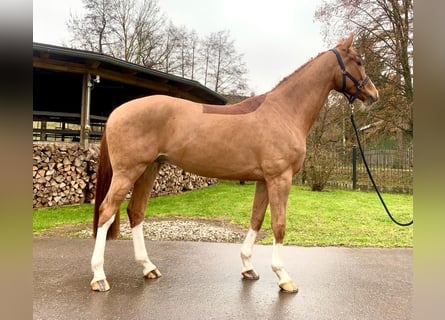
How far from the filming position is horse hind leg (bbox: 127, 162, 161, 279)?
3.23m

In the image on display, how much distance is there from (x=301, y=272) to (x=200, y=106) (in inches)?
83.1

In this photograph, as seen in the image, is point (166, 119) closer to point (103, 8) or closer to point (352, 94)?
point (352, 94)

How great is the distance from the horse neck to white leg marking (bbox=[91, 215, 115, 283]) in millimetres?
2024

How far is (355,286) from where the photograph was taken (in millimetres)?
3096

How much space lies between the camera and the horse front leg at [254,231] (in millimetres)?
3260

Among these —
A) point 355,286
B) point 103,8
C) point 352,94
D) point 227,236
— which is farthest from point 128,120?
point 103,8

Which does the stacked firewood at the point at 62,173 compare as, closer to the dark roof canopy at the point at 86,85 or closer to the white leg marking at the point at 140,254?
the dark roof canopy at the point at 86,85

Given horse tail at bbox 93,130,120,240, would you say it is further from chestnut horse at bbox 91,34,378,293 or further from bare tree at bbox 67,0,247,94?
bare tree at bbox 67,0,247,94

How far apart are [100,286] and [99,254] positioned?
27 centimetres

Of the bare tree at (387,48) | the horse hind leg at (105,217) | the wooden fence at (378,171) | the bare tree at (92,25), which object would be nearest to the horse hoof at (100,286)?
the horse hind leg at (105,217)

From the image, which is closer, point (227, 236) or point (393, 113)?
point (227, 236)

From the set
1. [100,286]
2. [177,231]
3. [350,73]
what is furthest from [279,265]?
[177,231]

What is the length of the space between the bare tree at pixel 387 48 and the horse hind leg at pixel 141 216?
1210 cm

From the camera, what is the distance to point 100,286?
2.82 meters
